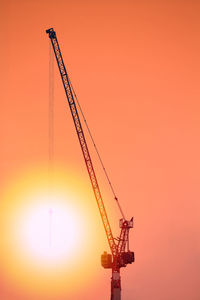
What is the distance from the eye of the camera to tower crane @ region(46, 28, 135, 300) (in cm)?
3444

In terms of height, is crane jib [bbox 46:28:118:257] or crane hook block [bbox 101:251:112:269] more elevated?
crane jib [bbox 46:28:118:257]

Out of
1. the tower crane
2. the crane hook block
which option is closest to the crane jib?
the tower crane

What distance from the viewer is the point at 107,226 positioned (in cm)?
3709

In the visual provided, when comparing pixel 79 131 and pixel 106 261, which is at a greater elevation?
pixel 79 131

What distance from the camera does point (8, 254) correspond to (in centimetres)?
3778

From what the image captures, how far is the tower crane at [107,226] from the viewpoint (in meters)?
34.4

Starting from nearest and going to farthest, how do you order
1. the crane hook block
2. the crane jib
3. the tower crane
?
the crane hook block → the tower crane → the crane jib

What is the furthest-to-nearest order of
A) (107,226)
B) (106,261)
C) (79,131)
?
1. (79,131)
2. (107,226)
3. (106,261)

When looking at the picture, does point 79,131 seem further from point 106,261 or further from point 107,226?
point 106,261

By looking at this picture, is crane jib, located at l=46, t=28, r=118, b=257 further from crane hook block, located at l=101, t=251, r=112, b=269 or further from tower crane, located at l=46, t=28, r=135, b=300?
crane hook block, located at l=101, t=251, r=112, b=269

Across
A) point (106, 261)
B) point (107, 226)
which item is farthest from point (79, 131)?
point (106, 261)

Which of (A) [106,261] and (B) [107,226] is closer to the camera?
(A) [106,261]

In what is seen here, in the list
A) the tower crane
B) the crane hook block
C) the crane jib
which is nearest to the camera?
the crane hook block

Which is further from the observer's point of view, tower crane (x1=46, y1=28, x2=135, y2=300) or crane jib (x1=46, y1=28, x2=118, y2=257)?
A: crane jib (x1=46, y1=28, x2=118, y2=257)
